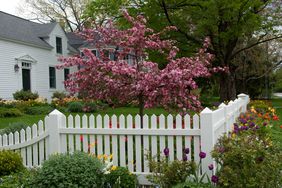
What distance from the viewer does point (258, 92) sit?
3734 centimetres

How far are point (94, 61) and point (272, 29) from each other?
15362mm

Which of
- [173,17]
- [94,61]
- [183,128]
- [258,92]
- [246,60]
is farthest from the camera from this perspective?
[258,92]

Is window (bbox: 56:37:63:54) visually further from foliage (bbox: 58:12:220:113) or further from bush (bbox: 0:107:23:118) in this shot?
foliage (bbox: 58:12:220:113)

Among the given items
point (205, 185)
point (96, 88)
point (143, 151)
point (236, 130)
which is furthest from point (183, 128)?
point (96, 88)

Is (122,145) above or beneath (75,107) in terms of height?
above

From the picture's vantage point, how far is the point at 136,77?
19.3 feet

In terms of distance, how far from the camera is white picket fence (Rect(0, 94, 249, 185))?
4.79 m

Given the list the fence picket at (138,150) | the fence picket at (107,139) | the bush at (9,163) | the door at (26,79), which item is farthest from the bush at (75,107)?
the fence picket at (138,150)

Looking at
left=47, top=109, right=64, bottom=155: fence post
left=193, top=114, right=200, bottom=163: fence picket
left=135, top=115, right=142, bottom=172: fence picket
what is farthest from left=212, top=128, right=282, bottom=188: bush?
left=47, top=109, right=64, bottom=155: fence post

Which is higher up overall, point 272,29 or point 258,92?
point 272,29

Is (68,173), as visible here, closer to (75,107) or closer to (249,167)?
(249,167)

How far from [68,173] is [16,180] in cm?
110

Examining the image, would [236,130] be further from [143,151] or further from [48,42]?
[48,42]

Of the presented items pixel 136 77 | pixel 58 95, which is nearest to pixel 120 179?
pixel 136 77
